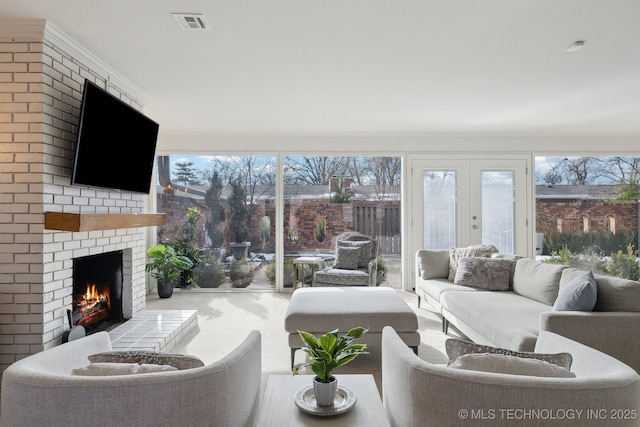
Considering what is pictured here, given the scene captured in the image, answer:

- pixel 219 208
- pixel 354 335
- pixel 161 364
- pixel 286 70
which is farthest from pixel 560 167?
pixel 161 364

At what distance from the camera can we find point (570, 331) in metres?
2.43

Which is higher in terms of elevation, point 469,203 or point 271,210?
point 469,203

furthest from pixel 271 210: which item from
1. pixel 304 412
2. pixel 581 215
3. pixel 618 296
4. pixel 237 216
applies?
pixel 581 215

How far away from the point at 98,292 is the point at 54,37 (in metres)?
2.08

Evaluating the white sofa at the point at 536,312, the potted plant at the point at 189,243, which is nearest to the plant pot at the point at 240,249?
the potted plant at the point at 189,243

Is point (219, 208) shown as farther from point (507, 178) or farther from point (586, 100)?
point (586, 100)

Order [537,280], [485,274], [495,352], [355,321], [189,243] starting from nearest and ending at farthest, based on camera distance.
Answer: [495,352] → [355,321] → [537,280] → [485,274] → [189,243]

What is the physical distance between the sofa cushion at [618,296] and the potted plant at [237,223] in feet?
14.4

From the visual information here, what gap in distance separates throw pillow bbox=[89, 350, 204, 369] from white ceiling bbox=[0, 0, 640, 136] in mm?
1892

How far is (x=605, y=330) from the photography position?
243 centimetres

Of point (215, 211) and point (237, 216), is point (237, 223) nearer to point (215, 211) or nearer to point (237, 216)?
point (237, 216)

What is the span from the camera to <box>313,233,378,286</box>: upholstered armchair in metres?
4.95

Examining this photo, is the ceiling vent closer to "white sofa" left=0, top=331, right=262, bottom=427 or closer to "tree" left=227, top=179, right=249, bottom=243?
"white sofa" left=0, top=331, right=262, bottom=427

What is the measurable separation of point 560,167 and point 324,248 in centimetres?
392
